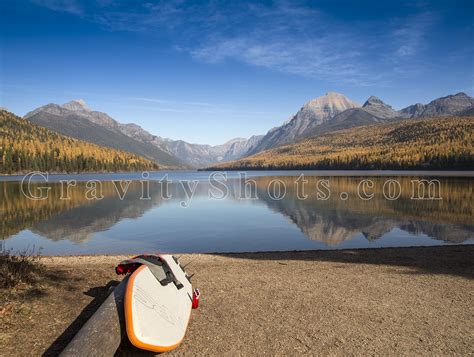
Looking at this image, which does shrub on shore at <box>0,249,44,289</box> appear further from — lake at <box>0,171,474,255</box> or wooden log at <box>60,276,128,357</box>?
lake at <box>0,171,474,255</box>

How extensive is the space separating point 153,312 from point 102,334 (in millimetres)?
1180

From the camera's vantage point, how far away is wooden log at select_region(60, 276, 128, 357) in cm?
705

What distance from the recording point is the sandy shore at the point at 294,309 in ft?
28.4

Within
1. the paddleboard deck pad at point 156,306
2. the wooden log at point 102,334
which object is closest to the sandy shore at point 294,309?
the paddleboard deck pad at point 156,306

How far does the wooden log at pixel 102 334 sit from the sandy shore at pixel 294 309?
109cm

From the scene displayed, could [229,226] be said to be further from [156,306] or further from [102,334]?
[102,334]

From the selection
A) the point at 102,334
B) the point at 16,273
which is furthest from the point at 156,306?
the point at 16,273

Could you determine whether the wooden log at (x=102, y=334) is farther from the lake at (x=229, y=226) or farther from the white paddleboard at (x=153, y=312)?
the lake at (x=229, y=226)

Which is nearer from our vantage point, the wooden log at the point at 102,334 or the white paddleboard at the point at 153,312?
the wooden log at the point at 102,334

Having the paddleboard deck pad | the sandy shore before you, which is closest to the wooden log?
the paddleboard deck pad

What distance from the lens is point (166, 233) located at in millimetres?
30375

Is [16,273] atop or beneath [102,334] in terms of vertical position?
atop

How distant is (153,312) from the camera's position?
8266mm

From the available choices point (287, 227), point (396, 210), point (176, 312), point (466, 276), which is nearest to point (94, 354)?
point (176, 312)
